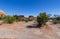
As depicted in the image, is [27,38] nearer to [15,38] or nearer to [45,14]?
[15,38]

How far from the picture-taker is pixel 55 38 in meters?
12.5

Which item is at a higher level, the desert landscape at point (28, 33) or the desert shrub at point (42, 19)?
the desert shrub at point (42, 19)

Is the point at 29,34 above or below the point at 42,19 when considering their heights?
below

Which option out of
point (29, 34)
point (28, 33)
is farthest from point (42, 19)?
point (29, 34)

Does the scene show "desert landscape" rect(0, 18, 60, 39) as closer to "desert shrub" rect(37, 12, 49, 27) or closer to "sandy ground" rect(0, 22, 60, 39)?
"sandy ground" rect(0, 22, 60, 39)

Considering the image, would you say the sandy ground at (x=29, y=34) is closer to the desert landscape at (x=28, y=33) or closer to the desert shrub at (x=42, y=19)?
the desert landscape at (x=28, y=33)

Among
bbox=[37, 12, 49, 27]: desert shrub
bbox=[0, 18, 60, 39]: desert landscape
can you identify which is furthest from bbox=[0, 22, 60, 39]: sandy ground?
bbox=[37, 12, 49, 27]: desert shrub

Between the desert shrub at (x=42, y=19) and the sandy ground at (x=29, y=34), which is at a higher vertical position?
the desert shrub at (x=42, y=19)

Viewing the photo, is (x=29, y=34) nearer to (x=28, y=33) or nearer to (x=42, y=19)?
(x=28, y=33)

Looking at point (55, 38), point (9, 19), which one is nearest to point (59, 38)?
point (55, 38)

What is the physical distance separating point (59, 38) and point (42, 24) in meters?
9.31

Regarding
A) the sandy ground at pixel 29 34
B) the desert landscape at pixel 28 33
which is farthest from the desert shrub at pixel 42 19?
the sandy ground at pixel 29 34

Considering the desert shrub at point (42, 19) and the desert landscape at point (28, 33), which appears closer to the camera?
the desert landscape at point (28, 33)

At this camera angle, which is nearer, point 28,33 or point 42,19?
point 28,33
